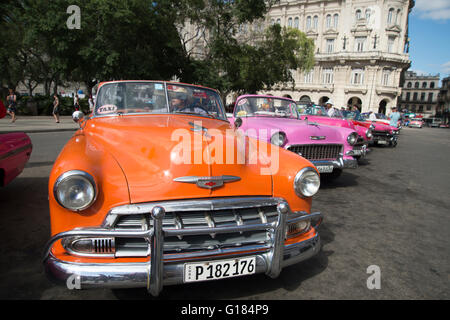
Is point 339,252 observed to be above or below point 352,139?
below

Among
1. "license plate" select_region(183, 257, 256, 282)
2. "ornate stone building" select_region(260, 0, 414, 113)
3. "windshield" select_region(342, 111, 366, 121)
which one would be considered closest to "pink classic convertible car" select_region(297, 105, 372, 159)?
"windshield" select_region(342, 111, 366, 121)

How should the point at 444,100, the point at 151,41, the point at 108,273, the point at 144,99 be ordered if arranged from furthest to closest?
the point at 444,100 < the point at 151,41 < the point at 144,99 < the point at 108,273

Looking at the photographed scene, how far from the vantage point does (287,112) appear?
6.99 m

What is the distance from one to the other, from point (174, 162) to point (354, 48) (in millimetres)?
55547

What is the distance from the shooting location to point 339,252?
10.9 feet

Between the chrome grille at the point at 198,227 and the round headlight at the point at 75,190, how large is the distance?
0.81 feet

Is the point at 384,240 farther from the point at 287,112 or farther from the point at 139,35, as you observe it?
the point at 139,35

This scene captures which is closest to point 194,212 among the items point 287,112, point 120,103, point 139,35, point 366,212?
point 120,103

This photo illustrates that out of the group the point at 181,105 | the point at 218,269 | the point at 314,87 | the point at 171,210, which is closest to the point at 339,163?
the point at 181,105

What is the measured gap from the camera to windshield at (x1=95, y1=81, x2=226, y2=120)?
3480 mm

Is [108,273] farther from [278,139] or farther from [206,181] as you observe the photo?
[278,139]

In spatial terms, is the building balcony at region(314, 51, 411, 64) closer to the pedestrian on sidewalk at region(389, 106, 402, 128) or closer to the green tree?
the green tree

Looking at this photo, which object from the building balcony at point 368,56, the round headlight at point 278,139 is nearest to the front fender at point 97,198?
the round headlight at point 278,139
